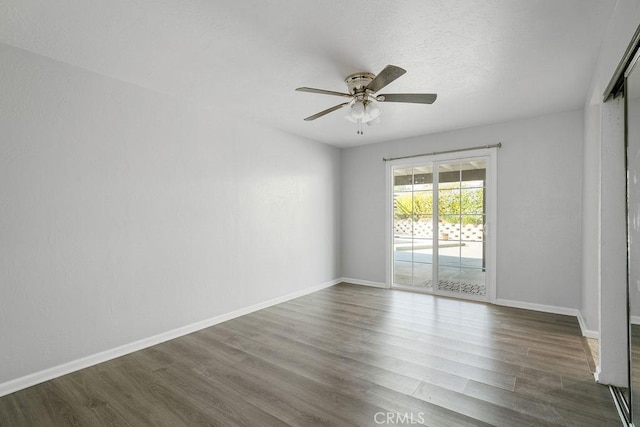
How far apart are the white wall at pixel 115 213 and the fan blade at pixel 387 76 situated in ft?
7.14

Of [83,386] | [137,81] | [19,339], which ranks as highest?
[137,81]

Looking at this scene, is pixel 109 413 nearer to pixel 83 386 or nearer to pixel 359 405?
pixel 83 386

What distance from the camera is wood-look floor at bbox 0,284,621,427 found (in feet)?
6.32

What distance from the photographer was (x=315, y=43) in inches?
88.0

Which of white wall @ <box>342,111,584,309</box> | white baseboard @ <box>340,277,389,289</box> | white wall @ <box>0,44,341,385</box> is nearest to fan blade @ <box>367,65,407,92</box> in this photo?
white wall @ <box>0,44,341,385</box>

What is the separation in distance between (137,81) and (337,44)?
1.97m

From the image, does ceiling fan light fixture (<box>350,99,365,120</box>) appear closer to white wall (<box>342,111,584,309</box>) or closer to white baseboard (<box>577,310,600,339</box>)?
white wall (<box>342,111,584,309</box>)

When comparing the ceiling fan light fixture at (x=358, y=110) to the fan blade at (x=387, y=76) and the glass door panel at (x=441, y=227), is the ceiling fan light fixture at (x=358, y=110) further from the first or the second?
the glass door panel at (x=441, y=227)

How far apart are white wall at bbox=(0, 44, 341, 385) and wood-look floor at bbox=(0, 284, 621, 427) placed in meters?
0.39

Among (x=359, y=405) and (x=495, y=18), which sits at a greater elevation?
(x=495, y=18)

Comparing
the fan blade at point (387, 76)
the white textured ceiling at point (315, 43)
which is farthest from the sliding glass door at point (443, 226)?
the fan blade at point (387, 76)

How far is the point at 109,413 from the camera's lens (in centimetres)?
199

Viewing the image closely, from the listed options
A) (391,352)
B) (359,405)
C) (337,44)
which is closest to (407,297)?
(391,352)

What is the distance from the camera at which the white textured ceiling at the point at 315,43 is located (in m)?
1.87
